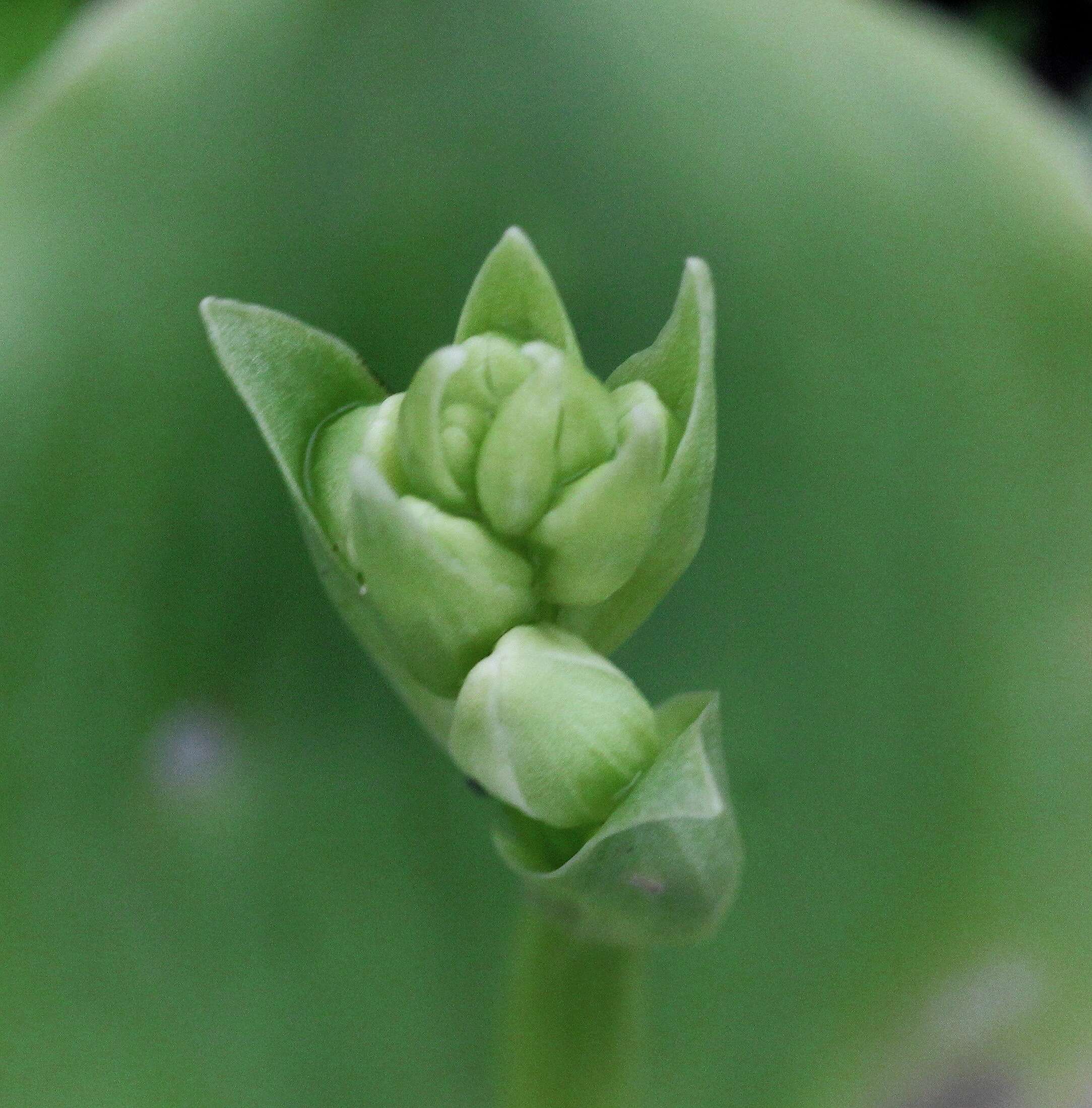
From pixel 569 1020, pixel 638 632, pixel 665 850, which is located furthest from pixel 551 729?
pixel 638 632

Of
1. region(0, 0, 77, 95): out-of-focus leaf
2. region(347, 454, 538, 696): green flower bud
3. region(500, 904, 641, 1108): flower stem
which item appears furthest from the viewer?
region(0, 0, 77, 95): out-of-focus leaf

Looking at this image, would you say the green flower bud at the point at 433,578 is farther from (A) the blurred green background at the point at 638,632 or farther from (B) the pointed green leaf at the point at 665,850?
(A) the blurred green background at the point at 638,632

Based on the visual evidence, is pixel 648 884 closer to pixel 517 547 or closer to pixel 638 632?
pixel 517 547

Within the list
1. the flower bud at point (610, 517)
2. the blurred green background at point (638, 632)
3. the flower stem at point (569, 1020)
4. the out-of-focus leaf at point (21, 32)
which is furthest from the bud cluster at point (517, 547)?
the out-of-focus leaf at point (21, 32)

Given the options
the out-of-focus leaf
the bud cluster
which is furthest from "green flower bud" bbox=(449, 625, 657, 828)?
the out-of-focus leaf

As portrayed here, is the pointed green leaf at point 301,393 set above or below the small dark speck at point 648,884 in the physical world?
above

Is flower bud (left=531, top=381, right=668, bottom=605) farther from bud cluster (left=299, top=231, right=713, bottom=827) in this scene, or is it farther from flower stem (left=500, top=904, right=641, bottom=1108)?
flower stem (left=500, top=904, right=641, bottom=1108)

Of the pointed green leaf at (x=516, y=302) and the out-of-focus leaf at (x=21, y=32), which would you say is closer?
the pointed green leaf at (x=516, y=302)
